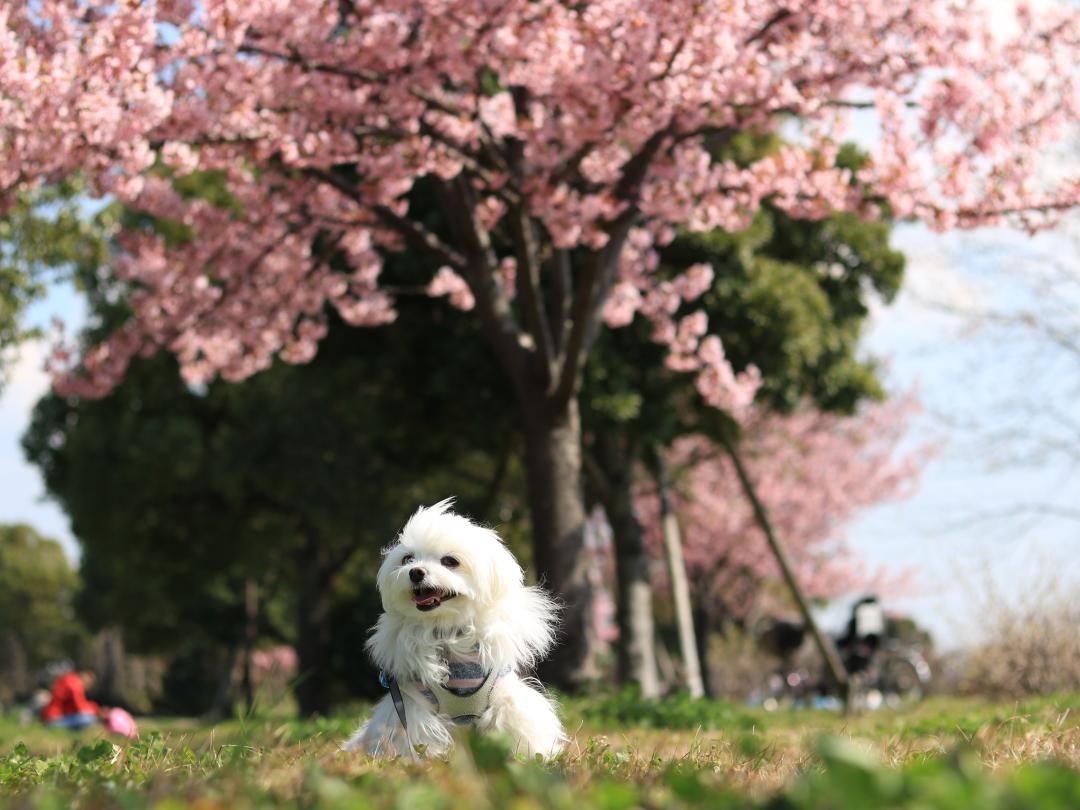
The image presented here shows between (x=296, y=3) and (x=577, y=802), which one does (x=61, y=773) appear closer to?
(x=577, y=802)

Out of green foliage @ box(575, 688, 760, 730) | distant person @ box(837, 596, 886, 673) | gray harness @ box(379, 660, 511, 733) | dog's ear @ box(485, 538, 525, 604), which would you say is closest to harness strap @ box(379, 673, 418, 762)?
gray harness @ box(379, 660, 511, 733)

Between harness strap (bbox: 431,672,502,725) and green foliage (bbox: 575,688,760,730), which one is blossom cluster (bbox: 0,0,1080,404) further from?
harness strap (bbox: 431,672,502,725)

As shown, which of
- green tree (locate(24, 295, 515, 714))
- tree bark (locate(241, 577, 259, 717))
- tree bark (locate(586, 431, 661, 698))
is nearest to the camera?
green tree (locate(24, 295, 515, 714))

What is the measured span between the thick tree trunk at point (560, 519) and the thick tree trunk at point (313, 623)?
569 inches

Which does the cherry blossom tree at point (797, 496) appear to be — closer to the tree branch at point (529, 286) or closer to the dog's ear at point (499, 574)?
the tree branch at point (529, 286)

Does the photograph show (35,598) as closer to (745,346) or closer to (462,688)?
(745,346)

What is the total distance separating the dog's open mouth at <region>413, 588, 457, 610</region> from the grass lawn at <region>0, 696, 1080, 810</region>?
647mm

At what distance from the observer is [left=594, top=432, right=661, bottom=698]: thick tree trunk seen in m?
17.1

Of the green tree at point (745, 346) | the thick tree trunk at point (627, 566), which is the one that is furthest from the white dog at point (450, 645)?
the thick tree trunk at point (627, 566)

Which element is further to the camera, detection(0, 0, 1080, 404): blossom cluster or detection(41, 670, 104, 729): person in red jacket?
detection(41, 670, 104, 729): person in red jacket

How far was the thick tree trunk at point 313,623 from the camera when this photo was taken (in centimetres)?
2498

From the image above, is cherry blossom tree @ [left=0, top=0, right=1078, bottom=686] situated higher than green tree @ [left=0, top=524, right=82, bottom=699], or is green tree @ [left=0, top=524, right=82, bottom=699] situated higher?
cherry blossom tree @ [left=0, top=0, right=1078, bottom=686]

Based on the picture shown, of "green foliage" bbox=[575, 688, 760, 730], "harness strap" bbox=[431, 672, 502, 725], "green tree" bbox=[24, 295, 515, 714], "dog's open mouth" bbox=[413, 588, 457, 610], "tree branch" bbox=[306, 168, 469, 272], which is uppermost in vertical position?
"tree branch" bbox=[306, 168, 469, 272]

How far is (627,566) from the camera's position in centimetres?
1781
